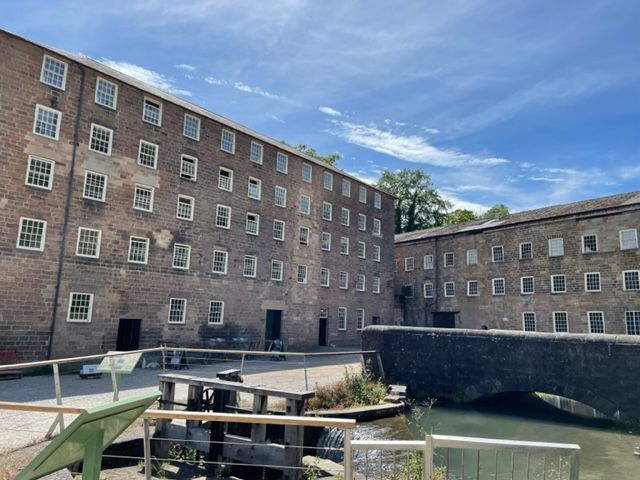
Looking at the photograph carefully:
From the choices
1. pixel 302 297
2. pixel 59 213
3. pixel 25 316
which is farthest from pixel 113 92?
pixel 302 297

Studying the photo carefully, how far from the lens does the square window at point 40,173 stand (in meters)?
17.7

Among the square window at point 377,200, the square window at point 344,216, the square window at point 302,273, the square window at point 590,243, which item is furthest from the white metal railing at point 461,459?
the square window at point 377,200

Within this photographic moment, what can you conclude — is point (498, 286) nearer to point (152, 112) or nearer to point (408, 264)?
point (408, 264)

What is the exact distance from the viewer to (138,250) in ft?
68.2

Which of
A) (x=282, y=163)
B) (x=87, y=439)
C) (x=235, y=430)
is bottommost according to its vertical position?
(x=235, y=430)

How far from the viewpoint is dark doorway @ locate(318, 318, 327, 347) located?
30.9 metres

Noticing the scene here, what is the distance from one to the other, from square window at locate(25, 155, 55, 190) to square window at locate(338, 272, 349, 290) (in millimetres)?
20091

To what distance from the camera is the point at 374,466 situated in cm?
938

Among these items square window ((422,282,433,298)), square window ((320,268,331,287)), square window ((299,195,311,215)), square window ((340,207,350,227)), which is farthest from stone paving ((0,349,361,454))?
square window ((422,282,433,298))

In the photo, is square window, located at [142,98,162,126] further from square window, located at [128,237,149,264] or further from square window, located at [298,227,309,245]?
square window, located at [298,227,309,245]

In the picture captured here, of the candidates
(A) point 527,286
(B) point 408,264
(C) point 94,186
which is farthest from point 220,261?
(A) point 527,286

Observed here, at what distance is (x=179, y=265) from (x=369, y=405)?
13.3 metres

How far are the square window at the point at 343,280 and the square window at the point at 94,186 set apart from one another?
58.7ft

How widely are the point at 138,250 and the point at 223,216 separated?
5.44m
